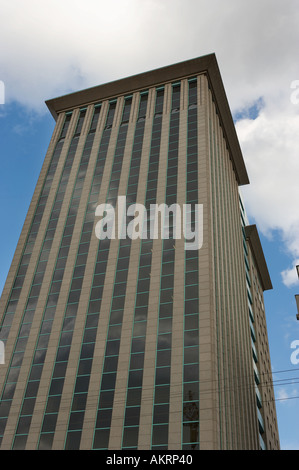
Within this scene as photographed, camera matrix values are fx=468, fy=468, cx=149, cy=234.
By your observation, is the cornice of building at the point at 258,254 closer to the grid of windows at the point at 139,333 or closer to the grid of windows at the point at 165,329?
the grid of windows at the point at 165,329

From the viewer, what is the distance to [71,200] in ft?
212

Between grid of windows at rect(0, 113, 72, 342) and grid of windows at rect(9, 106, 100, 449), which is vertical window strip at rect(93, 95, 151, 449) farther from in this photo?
grid of windows at rect(0, 113, 72, 342)

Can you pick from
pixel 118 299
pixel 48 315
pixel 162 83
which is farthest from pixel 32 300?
pixel 162 83

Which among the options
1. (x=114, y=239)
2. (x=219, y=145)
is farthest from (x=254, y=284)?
(x=114, y=239)

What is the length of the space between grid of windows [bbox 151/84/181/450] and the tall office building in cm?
13

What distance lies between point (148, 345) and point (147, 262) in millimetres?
10498

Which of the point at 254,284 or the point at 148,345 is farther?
the point at 254,284

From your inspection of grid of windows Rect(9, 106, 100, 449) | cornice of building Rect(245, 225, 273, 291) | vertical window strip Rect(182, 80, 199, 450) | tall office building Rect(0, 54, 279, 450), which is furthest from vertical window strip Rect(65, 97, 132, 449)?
cornice of building Rect(245, 225, 273, 291)

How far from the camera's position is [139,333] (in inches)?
1839

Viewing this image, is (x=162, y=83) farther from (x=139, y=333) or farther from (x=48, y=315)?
(x=139, y=333)

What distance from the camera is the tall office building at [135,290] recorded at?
42.1 m

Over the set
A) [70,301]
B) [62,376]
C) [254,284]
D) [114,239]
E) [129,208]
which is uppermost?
[254,284]

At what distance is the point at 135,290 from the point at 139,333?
5.45 metres

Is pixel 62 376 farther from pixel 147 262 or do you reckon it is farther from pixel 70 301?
pixel 147 262
